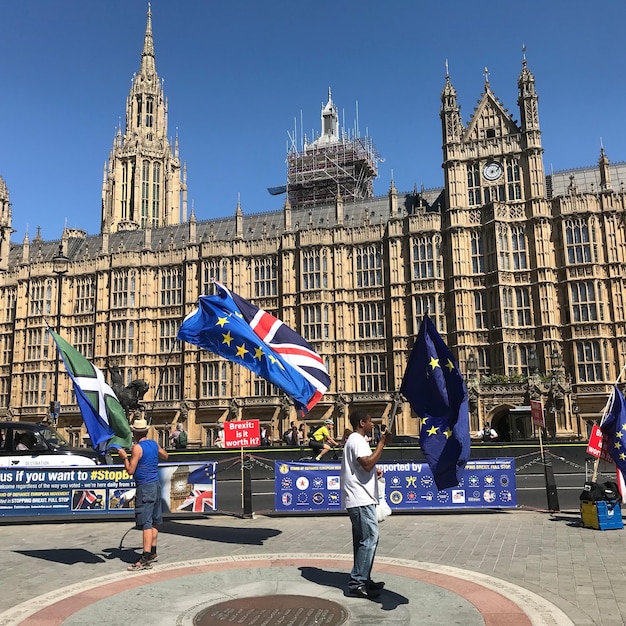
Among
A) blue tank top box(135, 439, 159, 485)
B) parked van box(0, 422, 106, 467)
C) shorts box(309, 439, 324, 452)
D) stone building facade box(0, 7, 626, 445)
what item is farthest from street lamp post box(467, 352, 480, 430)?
blue tank top box(135, 439, 159, 485)

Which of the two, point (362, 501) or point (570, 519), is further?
point (570, 519)

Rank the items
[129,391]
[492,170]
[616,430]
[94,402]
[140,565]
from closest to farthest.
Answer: [140,565]
[616,430]
[94,402]
[129,391]
[492,170]

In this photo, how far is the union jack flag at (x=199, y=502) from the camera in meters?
14.0

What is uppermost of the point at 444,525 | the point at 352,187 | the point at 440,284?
the point at 352,187

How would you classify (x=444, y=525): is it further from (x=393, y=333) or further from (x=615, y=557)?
(x=393, y=333)

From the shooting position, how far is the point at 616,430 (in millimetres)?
12617

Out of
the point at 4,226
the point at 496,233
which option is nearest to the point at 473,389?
the point at 496,233

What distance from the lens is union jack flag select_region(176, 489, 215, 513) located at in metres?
14.0

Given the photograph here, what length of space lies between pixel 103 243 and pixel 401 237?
28.2 meters

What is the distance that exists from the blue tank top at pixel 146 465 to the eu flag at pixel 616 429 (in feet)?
29.3

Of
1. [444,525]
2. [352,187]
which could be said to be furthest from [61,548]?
[352,187]

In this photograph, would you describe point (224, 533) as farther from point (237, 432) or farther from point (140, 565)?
point (237, 432)

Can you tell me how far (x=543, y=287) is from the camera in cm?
4450

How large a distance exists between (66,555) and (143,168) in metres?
71.5
